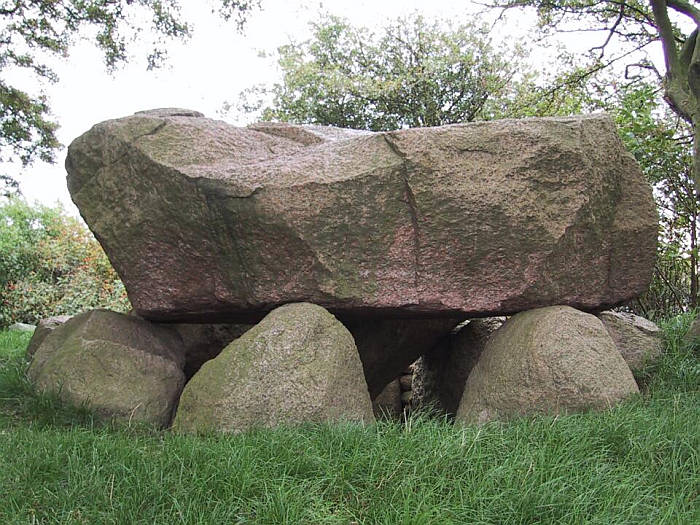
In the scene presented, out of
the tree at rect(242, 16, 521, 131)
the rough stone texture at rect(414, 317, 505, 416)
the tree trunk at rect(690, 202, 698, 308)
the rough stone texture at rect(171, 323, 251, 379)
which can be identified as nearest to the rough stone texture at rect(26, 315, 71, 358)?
the rough stone texture at rect(171, 323, 251, 379)

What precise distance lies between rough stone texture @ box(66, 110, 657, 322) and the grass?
981 mm

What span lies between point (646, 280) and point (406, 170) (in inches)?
77.2

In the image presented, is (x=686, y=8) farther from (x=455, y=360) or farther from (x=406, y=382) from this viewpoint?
(x=406, y=382)

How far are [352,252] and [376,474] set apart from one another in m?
1.61

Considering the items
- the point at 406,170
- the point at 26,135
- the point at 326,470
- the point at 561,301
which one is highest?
the point at 26,135

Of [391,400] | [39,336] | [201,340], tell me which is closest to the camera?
[201,340]

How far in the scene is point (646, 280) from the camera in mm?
4383

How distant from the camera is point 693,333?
15.7 feet

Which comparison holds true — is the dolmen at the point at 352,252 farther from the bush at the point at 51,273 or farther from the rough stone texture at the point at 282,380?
the bush at the point at 51,273

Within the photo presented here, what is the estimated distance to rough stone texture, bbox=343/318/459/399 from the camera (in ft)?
15.4

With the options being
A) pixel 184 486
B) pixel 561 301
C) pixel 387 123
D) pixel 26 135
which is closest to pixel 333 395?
pixel 184 486

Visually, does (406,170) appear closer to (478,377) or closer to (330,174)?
(330,174)

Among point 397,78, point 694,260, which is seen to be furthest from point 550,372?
point 397,78

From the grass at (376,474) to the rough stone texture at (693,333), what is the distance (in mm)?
1575
